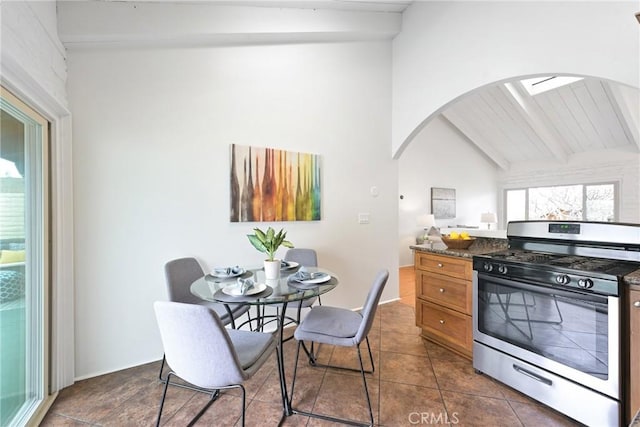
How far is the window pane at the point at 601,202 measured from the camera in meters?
6.41

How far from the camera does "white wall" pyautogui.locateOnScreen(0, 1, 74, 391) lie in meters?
1.66

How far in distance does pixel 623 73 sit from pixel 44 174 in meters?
3.82

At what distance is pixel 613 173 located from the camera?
6.34 m

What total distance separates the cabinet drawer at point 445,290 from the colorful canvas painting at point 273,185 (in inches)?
49.2

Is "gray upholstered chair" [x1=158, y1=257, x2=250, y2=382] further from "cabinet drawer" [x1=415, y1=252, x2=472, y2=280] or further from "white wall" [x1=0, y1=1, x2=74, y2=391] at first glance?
"cabinet drawer" [x1=415, y1=252, x2=472, y2=280]

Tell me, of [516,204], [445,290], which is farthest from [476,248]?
[516,204]

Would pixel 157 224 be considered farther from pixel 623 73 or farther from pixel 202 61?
pixel 623 73

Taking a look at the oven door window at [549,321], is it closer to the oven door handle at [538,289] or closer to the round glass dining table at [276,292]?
the oven door handle at [538,289]

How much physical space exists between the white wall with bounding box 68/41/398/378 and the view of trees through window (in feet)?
22.9

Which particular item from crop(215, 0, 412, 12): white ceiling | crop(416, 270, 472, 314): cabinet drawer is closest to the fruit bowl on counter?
crop(416, 270, 472, 314): cabinet drawer

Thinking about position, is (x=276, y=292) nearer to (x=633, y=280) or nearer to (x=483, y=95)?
(x=633, y=280)

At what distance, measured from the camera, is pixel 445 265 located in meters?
2.36

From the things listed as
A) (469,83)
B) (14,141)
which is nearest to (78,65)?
(14,141)

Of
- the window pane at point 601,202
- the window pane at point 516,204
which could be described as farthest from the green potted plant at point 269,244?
the window pane at point 516,204
